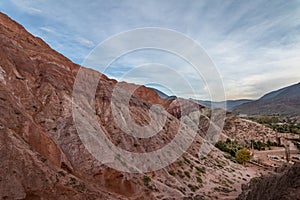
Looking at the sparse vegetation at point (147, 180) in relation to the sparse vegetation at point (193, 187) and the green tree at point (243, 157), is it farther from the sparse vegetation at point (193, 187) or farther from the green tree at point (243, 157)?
the green tree at point (243, 157)

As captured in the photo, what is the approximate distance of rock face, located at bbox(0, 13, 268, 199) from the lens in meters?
12.8

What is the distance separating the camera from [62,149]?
17.1m

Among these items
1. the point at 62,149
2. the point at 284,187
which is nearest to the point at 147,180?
the point at 62,149

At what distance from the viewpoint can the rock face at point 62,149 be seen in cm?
1281

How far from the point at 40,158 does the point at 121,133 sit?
899cm

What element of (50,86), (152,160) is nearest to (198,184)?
(152,160)

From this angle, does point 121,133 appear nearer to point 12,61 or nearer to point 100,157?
point 100,157

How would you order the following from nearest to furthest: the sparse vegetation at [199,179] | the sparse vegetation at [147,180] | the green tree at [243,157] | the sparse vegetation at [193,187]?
the sparse vegetation at [147,180], the sparse vegetation at [193,187], the sparse vegetation at [199,179], the green tree at [243,157]

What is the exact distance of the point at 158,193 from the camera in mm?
17953

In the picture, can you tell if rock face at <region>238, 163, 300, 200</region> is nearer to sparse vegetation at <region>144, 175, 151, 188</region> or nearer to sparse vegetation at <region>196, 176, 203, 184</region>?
sparse vegetation at <region>144, 175, 151, 188</region>

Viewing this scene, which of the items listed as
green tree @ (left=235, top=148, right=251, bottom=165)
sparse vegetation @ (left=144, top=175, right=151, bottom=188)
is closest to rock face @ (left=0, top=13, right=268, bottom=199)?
sparse vegetation @ (left=144, top=175, right=151, bottom=188)

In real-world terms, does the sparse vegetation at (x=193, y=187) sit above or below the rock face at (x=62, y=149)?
below

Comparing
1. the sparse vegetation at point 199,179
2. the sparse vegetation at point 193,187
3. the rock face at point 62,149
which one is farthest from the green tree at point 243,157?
the sparse vegetation at point 193,187

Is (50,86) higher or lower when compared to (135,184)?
higher
